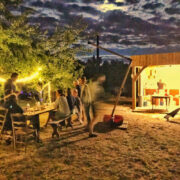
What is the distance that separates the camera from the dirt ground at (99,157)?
395 centimetres

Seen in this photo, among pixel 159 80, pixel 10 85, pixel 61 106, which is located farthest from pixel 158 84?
pixel 10 85

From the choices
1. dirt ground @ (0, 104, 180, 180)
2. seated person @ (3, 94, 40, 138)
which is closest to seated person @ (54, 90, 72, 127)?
dirt ground @ (0, 104, 180, 180)

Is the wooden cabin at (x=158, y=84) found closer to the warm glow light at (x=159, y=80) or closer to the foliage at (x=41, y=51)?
the warm glow light at (x=159, y=80)

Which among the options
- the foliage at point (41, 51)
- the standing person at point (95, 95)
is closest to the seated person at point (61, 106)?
the standing person at point (95, 95)

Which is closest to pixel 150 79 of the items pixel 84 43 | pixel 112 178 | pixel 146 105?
pixel 146 105

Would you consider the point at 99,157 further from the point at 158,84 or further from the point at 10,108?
the point at 158,84

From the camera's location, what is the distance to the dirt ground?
395 centimetres

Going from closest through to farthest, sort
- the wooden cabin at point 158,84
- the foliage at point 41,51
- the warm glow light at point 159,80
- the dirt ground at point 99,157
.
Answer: the dirt ground at point 99,157
the foliage at point 41,51
the wooden cabin at point 158,84
the warm glow light at point 159,80

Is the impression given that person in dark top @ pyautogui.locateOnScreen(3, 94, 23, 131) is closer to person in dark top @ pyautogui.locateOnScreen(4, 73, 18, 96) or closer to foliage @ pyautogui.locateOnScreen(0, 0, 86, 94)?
person in dark top @ pyautogui.locateOnScreen(4, 73, 18, 96)

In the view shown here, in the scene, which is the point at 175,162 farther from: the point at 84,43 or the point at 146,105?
the point at 146,105

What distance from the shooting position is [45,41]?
325 inches

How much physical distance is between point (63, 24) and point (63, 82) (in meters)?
2.45

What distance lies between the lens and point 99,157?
479cm

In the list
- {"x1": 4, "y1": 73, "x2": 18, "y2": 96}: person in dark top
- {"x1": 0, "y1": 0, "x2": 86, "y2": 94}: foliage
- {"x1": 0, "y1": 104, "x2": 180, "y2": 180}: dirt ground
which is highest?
{"x1": 0, "y1": 0, "x2": 86, "y2": 94}: foliage
